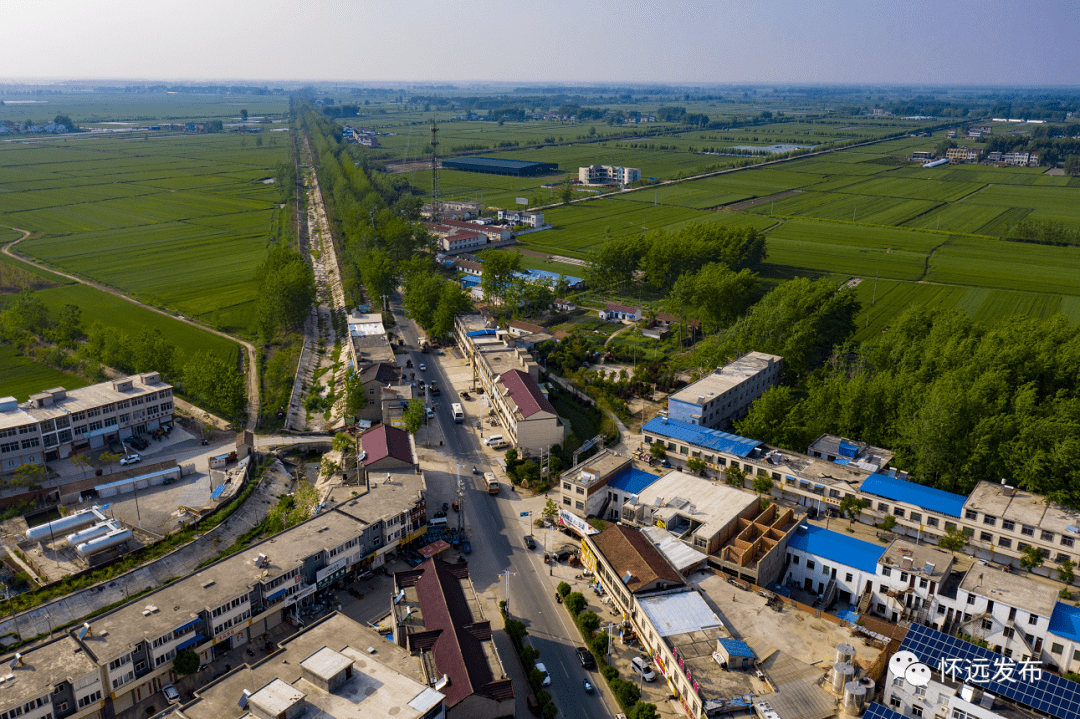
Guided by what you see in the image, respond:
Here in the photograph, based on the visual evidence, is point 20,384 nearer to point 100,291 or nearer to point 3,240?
point 100,291

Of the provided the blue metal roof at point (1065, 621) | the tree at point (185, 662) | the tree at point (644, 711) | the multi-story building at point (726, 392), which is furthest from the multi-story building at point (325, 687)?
the multi-story building at point (726, 392)

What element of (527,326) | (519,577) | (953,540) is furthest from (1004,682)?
(527,326)

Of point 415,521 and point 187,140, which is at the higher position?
point 187,140

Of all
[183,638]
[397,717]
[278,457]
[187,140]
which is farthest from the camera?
[187,140]

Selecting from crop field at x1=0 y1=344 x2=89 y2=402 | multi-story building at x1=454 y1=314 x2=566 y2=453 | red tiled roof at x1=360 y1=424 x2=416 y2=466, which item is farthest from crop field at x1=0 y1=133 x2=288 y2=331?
red tiled roof at x1=360 y1=424 x2=416 y2=466

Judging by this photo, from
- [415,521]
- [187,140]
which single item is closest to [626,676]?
[415,521]

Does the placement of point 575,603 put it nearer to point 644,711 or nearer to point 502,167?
point 644,711

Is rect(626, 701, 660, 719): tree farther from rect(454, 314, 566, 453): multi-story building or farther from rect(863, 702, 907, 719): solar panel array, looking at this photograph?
rect(454, 314, 566, 453): multi-story building
